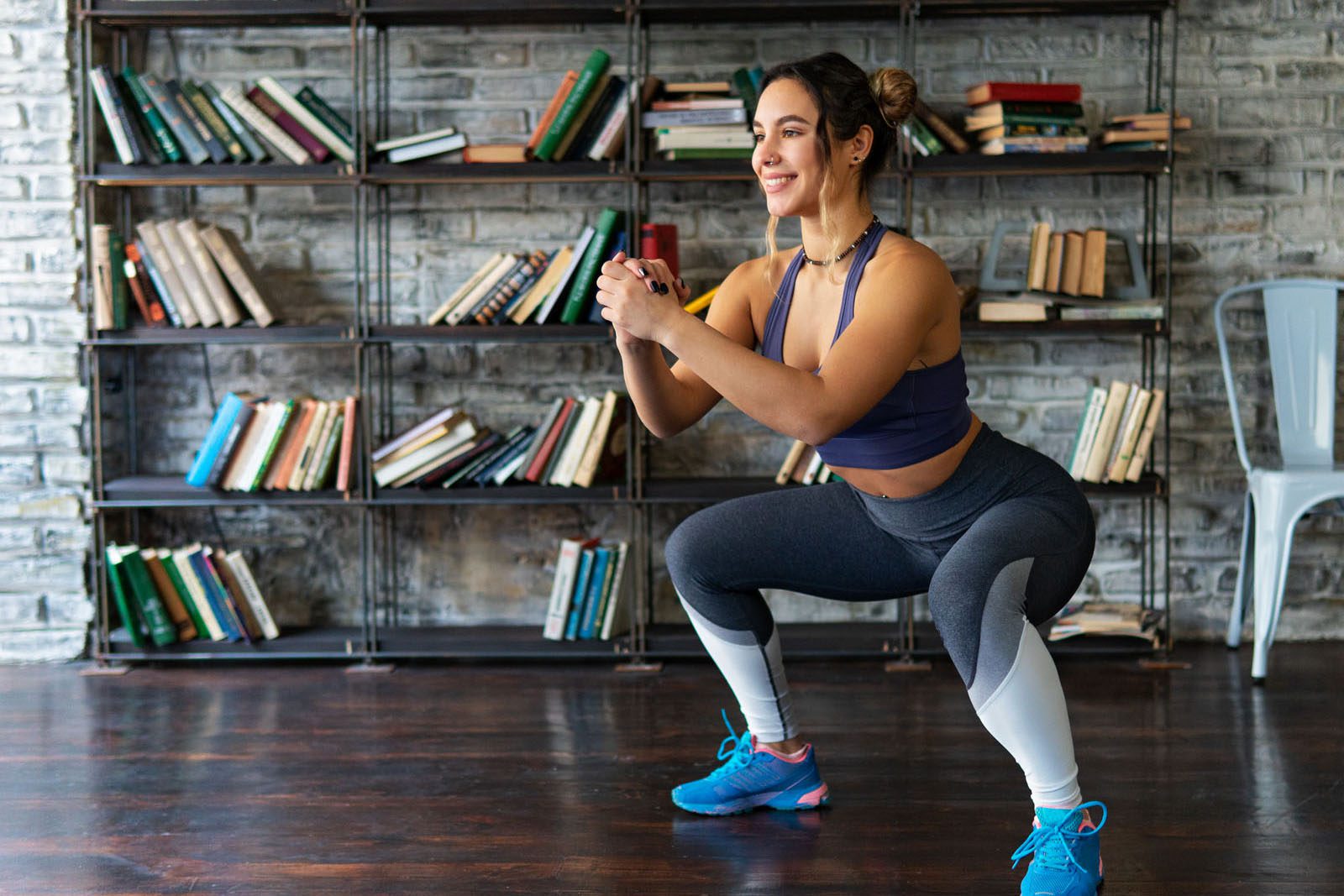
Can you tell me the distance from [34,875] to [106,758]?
2.11 feet

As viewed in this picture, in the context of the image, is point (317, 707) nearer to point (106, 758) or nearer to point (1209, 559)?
point (106, 758)

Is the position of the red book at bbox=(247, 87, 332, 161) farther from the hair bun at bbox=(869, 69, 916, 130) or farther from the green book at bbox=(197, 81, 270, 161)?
the hair bun at bbox=(869, 69, 916, 130)

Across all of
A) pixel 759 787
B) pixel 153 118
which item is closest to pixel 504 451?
pixel 153 118

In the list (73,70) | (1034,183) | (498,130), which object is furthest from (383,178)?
(1034,183)

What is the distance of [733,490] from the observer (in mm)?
3314

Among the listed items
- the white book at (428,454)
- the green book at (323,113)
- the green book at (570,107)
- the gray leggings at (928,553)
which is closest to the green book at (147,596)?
the white book at (428,454)

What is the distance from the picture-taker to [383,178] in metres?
3.22

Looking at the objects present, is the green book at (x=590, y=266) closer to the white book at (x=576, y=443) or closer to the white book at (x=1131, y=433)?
the white book at (x=576, y=443)

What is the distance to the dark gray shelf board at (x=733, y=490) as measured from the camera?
3.23 metres

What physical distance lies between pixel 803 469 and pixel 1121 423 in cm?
81

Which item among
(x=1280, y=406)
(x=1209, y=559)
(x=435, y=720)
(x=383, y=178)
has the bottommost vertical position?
(x=435, y=720)

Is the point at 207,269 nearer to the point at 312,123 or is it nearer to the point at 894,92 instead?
the point at 312,123

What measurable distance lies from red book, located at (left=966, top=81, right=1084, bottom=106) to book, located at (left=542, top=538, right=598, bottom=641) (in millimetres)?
1524

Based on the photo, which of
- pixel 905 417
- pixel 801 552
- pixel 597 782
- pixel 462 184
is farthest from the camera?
pixel 462 184
